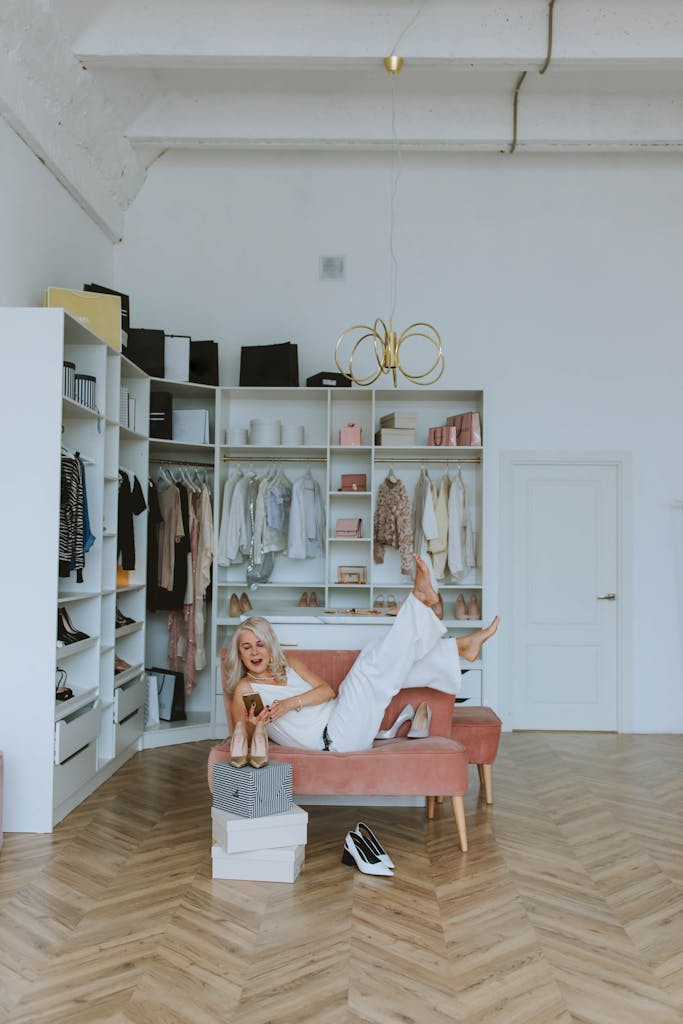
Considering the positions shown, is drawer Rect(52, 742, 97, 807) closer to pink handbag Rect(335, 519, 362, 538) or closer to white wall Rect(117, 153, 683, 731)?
pink handbag Rect(335, 519, 362, 538)

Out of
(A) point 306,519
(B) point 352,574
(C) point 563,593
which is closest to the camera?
(A) point 306,519

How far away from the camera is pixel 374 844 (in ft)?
13.5

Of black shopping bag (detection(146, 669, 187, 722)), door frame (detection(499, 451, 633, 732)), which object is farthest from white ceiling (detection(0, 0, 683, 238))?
black shopping bag (detection(146, 669, 187, 722))

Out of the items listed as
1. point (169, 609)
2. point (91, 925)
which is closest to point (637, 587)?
point (169, 609)

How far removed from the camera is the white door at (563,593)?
7402 millimetres

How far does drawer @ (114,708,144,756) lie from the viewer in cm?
580

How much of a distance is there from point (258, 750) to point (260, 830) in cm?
32

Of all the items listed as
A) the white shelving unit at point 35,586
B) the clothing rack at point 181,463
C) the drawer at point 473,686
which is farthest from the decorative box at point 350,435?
the white shelving unit at point 35,586

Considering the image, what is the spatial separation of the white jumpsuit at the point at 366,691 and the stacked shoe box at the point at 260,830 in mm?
508

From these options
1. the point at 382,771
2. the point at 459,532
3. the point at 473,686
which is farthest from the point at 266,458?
the point at 382,771

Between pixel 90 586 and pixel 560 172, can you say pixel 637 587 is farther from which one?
pixel 90 586

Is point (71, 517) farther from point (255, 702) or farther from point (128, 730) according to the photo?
point (128, 730)

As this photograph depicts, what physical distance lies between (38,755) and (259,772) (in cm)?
131

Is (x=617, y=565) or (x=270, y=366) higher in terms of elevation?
(x=270, y=366)
